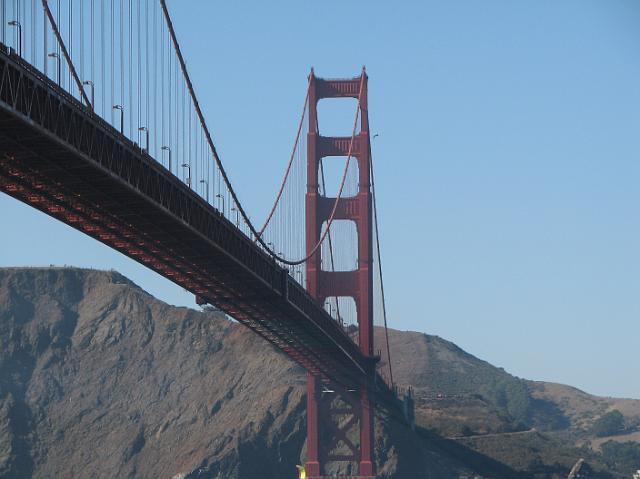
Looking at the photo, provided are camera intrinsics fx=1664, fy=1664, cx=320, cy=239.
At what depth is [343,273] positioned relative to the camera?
102m

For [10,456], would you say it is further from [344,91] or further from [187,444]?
[344,91]

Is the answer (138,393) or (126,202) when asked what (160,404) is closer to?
(138,393)

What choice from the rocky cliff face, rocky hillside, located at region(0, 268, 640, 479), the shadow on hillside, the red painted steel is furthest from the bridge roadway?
the shadow on hillside

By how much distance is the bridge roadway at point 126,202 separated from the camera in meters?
45.2

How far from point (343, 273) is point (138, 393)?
142 ft

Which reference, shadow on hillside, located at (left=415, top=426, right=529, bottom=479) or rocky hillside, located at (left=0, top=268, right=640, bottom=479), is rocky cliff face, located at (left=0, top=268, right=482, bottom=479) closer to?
rocky hillside, located at (left=0, top=268, right=640, bottom=479)

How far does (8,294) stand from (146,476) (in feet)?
104

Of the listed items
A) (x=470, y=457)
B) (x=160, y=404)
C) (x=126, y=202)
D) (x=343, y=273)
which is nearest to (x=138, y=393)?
(x=160, y=404)

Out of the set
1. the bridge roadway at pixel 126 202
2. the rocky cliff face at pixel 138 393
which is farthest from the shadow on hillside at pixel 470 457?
the bridge roadway at pixel 126 202

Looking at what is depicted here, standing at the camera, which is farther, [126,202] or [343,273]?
[343,273]

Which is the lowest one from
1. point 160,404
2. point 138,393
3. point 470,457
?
→ point 470,457

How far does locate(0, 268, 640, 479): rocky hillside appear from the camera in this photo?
123000mm

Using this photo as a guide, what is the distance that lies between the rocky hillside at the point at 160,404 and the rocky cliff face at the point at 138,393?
130 millimetres

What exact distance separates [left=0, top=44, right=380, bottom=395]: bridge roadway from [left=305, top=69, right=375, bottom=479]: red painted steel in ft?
53.1
